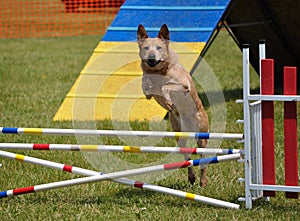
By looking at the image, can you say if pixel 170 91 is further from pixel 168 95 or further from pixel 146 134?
pixel 146 134

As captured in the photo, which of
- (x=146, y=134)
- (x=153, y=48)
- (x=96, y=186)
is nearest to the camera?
(x=146, y=134)

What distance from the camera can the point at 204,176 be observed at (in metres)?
5.43

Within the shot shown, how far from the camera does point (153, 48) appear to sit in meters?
5.27

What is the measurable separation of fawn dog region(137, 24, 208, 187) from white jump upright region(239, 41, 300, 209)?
0.75 m

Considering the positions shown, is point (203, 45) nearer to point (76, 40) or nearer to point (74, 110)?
point (74, 110)

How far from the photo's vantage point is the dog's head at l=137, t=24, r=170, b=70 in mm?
5258

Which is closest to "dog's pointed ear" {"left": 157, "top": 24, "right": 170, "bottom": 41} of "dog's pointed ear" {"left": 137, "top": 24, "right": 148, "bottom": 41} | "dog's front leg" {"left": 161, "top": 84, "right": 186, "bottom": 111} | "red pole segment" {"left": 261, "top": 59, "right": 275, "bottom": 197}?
"dog's pointed ear" {"left": 137, "top": 24, "right": 148, "bottom": 41}

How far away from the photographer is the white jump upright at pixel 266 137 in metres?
4.57

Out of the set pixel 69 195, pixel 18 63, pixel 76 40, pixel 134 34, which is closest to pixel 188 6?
pixel 134 34

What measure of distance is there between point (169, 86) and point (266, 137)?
102 cm

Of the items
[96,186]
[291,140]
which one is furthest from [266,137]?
[96,186]

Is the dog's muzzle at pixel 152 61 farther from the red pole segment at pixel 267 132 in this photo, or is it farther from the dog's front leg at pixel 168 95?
the red pole segment at pixel 267 132

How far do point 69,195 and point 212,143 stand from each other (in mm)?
1553

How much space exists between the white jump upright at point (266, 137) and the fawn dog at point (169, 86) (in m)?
0.75
